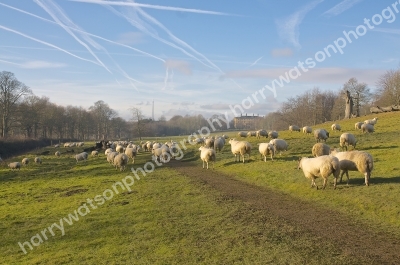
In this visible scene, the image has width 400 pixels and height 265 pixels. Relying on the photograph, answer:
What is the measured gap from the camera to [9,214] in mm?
17391

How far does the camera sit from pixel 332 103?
104688 millimetres

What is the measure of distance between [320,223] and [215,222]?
3.85m

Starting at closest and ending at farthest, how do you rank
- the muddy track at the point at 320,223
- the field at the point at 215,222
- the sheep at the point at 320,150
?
the muddy track at the point at 320,223 → the field at the point at 215,222 → the sheep at the point at 320,150

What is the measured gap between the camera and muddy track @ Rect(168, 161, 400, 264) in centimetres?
905

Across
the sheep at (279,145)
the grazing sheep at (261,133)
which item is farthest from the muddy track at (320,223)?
the grazing sheep at (261,133)

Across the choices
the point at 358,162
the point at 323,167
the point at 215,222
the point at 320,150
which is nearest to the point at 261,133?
the point at 320,150

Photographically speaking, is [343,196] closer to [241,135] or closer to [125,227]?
[125,227]

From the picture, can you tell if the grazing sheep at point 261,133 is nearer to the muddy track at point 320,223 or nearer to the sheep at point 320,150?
the sheep at point 320,150

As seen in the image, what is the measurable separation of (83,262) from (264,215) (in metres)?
6.86

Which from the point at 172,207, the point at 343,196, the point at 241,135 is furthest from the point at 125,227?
the point at 241,135

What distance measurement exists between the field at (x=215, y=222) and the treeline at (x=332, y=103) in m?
60.3

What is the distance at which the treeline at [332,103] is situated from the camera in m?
75.7

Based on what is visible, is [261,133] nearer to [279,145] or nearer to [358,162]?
[279,145]

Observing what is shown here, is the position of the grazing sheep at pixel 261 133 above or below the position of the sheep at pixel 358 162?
above
